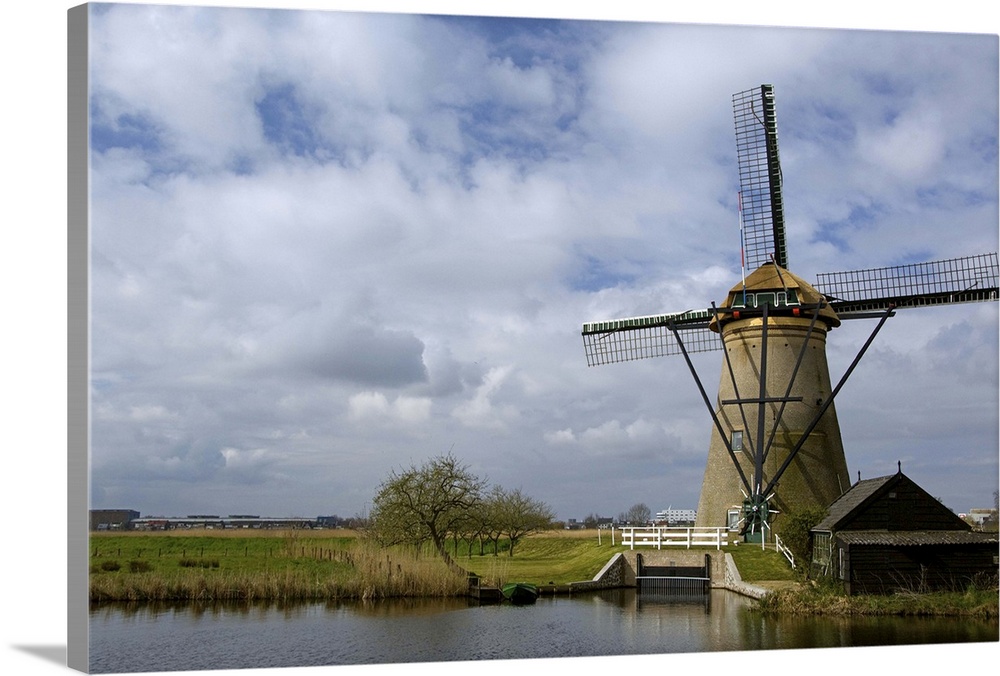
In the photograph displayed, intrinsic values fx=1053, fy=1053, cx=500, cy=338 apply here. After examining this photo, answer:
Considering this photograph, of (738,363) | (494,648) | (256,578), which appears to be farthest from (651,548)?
(494,648)

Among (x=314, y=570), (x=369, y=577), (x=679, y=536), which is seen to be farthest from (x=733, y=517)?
(x=314, y=570)

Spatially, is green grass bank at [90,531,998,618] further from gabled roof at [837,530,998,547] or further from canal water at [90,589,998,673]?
gabled roof at [837,530,998,547]

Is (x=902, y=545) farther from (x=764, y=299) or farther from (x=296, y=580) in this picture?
(x=296, y=580)

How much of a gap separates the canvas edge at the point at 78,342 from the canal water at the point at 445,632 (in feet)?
6.04

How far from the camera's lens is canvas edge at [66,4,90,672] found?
1073cm

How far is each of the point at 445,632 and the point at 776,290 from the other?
13.1 m

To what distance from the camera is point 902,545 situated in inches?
756

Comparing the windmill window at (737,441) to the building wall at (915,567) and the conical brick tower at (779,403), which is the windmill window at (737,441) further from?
the building wall at (915,567)

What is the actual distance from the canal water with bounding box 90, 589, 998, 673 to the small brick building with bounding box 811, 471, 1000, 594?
175 centimetres

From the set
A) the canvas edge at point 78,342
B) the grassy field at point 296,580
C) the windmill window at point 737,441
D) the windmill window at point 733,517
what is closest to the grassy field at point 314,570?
the grassy field at point 296,580

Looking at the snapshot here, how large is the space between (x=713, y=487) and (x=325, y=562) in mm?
9607

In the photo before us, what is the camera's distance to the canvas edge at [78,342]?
35.2 feet

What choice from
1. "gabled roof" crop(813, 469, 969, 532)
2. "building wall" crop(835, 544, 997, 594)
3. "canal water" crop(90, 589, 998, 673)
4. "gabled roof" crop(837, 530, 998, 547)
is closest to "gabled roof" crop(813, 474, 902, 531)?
"gabled roof" crop(813, 469, 969, 532)

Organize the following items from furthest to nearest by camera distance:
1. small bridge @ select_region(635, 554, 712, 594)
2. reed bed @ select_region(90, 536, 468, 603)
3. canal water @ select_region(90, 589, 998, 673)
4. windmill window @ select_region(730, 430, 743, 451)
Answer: windmill window @ select_region(730, 430, 743, 451), small bridge @ select_region(635, 554, 712, 594), reed bed @ select_region(90, 536, 468, 603), canal water @ select_region(90, 589, 998, 673)
